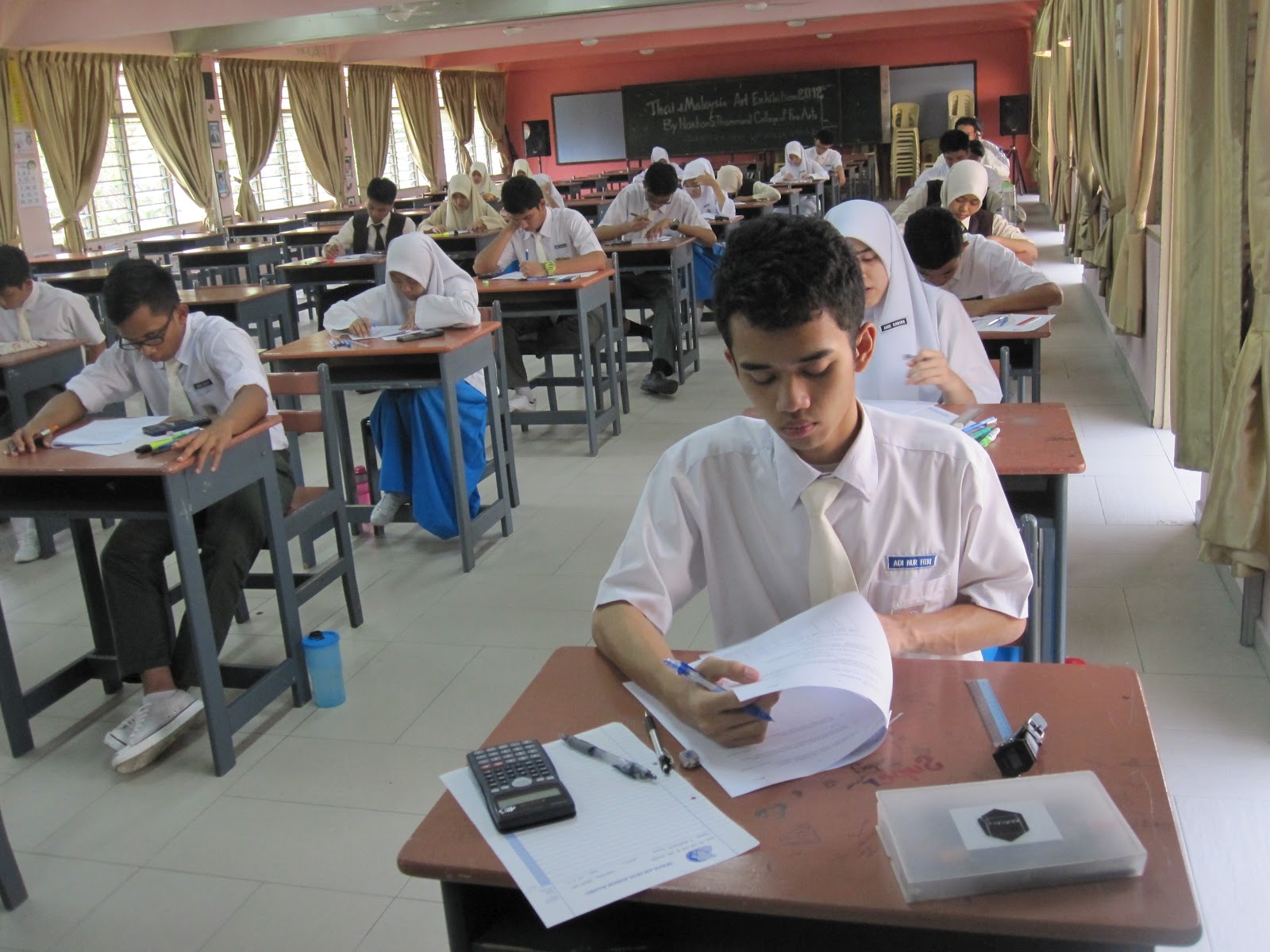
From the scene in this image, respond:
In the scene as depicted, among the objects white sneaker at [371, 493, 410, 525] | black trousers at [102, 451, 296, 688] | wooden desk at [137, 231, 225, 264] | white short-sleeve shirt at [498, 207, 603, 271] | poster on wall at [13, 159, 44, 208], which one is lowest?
white sneaker at [371, 493, 410, 525]

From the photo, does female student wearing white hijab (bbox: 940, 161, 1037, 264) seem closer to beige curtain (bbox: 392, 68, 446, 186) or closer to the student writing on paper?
the student writing on paper

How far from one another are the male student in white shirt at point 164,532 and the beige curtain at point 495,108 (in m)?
16.7

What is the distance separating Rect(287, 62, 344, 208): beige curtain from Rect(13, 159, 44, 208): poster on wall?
14.2ft

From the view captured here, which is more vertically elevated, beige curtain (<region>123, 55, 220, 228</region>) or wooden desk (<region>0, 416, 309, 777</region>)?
beige curtain (<region>123, 55, 220, 228</region>)

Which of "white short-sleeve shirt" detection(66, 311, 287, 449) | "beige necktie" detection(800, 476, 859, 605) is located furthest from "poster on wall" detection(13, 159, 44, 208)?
"beige necktie" detection(800, 476, 859, 605)

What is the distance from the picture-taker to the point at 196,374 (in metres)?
3.21

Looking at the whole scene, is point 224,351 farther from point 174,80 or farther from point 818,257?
point 174,80

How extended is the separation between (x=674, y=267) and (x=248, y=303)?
238 centimetres

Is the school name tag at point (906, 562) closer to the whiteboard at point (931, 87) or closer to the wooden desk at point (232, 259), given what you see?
the wooden desk at point (232, 259)

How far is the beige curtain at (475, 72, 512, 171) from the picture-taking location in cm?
1945

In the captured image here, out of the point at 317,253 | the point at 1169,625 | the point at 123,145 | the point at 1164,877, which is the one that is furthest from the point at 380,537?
the point at 123,145

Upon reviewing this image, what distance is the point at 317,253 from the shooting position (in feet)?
35.7

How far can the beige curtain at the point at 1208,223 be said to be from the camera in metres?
3.07

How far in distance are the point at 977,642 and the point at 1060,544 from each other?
1.03m
